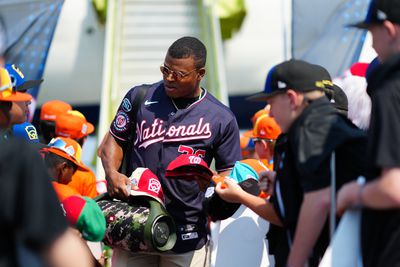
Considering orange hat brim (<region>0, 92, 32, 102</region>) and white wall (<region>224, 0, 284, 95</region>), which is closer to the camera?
orange hat brim (<region>0, 92, 32, 102</region>)

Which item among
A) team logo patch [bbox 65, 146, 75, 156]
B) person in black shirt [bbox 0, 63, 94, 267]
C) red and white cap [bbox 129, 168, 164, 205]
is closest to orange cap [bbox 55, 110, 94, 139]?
team logo patch [bbox 65, 146, 75, 156]

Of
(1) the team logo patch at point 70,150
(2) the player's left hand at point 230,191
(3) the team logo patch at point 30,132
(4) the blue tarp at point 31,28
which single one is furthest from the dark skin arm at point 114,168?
(4) the blue tarp at point 31,28

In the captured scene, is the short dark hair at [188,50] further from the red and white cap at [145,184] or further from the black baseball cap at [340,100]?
the black baseball cap at [340,100]

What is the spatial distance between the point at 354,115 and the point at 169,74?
3.58 ft

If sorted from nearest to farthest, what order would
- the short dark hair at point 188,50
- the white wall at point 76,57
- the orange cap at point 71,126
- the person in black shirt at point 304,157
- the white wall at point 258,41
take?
the person in black shirt at point 304,157, the short dark hair at point 188,50, the orange cap at point 71,126, the white wall at point 76,57, the white wall at point 258,41

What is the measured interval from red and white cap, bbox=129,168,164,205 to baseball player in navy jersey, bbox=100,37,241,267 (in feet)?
0.36

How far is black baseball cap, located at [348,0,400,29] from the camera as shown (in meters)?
3.06

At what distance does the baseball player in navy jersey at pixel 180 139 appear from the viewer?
4.53 metres

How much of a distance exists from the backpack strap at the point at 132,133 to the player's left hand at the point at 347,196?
1872 mm

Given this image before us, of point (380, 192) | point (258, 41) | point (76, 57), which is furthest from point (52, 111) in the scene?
point (258, 41)

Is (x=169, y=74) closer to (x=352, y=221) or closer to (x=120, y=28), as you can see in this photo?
(x=352, y=221)

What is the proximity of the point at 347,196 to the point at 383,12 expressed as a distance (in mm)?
739

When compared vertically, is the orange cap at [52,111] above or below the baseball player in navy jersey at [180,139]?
below

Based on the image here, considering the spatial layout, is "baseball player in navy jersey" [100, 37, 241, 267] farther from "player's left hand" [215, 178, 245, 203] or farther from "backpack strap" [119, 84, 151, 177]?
"player's left hand" [215, 178, 245, 203]
